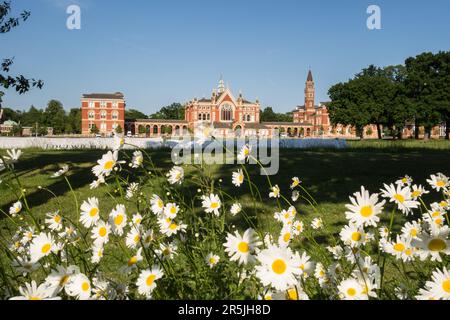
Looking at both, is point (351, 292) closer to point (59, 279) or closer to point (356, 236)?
point (356, 236)

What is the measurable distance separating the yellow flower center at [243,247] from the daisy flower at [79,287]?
56 cm

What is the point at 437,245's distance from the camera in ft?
3.92

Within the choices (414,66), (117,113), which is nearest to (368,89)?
(414,66)

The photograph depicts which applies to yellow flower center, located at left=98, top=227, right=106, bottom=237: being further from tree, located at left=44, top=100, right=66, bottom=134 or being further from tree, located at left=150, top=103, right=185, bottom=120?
tree, located at left=150, top=103, right=185, bottom=120

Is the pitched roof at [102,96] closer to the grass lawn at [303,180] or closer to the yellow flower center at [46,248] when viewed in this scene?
the grass lawn at [303,180]

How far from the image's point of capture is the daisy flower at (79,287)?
1265 millimetres

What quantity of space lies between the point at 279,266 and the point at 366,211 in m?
0.38

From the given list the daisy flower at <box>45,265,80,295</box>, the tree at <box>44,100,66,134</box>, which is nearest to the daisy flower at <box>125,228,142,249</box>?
the daisy flower at <box>45,265,80,295</box>

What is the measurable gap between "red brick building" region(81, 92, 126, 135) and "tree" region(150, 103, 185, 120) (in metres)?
36.9

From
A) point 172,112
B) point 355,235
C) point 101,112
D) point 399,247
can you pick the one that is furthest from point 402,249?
point 172,112

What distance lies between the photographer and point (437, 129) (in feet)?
260

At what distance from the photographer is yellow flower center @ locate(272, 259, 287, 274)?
1.13 m
